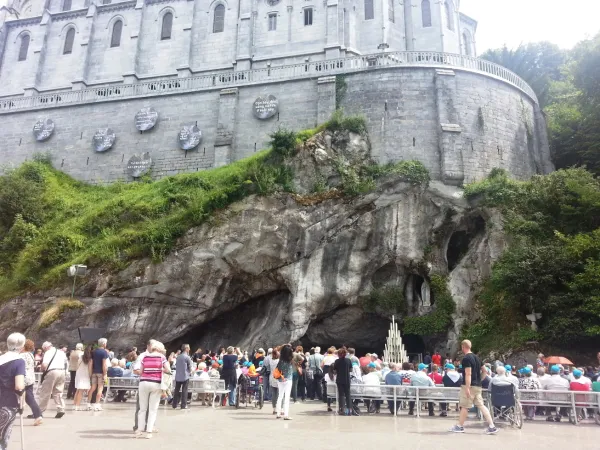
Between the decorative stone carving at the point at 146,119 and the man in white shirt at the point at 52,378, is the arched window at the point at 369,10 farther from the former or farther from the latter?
the man in white shirt at the point at 52,378

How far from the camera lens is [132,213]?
2592 centimetres

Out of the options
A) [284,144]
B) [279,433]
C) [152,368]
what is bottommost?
[279,433]

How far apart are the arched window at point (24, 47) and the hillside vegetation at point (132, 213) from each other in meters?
22.5

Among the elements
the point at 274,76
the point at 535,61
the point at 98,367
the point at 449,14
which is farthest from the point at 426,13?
the point at 98,367

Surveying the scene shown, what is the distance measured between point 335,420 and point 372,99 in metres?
20.6

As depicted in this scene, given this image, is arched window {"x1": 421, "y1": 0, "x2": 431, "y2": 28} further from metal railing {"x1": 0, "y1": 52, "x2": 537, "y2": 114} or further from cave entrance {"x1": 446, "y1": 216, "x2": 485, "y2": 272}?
cave entrance {"x1": 446, "y1": 216, "x2": 485, "y2": 272}

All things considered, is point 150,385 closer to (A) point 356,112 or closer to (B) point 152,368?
(B) point 152,368

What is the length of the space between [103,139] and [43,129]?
195 inches

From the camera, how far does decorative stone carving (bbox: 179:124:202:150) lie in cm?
3045

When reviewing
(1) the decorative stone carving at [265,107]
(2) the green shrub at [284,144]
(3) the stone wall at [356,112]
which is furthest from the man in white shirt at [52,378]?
(1) the decorative stone carving at [265,107]

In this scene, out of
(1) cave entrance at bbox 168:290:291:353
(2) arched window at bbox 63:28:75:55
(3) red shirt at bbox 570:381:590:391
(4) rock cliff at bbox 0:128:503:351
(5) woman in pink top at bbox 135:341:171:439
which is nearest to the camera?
(5) woman in pink top at bbox 135:341:171:439

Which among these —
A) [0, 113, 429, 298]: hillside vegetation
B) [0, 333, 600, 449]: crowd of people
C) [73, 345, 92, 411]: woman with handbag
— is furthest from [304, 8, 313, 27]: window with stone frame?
[73, 345, 92, 411]: woman with handbag

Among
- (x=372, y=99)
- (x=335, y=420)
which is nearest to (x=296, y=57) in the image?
(x=372, y=99)

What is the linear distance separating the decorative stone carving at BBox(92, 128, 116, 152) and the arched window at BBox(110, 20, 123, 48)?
14.8 metres
